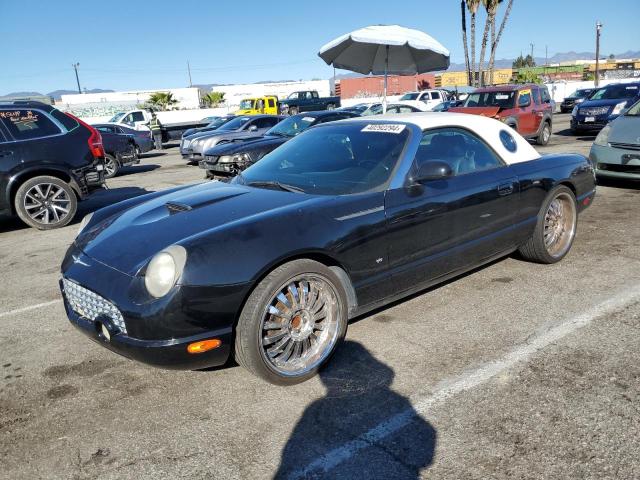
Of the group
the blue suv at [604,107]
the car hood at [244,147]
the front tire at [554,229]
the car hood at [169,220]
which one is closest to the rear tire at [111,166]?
the car hood at [244,147]

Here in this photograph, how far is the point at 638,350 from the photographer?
10.2ft

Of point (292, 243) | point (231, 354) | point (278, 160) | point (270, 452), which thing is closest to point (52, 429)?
point (231, 354)

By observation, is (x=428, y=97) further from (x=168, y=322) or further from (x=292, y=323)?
(x=168, y=322)

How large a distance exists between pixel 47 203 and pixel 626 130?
845 cm

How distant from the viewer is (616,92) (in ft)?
55.1

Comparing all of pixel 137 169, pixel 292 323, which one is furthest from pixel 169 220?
pixel 137 169

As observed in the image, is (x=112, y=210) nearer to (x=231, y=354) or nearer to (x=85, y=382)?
(x=85, y=382)

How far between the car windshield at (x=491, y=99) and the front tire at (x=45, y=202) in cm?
1178

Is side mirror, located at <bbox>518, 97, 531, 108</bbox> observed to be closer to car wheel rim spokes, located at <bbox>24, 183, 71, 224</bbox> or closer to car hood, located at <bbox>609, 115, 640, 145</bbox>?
car hood, located at <bbox>609, 115, 640, 145</bbox>

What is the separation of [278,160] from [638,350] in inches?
109

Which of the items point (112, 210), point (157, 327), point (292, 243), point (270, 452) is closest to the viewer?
point (270, 452)

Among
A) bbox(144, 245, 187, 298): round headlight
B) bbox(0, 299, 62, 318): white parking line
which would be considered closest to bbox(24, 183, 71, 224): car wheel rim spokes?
bbox(0, 299, 62, 318): white parking line

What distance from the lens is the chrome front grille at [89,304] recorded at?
2680 mm

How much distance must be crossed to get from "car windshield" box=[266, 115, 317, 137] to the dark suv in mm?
4265
